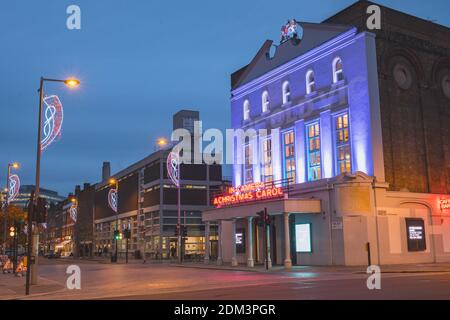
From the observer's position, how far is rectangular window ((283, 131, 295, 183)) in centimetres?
4453

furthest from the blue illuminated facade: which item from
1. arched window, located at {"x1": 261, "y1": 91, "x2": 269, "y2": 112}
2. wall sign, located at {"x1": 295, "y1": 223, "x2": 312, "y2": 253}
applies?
wall sign, located at {"x1": 295, "y1": 223, "x2": 312, "y2": 253}

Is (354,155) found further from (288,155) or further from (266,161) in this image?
(266,161)

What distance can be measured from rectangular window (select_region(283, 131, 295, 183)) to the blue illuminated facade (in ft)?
0.28

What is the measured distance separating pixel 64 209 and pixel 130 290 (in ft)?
479

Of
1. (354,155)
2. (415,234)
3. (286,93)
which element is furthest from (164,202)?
Result: (415,234)

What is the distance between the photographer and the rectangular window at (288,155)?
4453 centimetres

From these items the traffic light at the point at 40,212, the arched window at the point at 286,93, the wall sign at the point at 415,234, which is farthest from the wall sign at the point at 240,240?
the traffic light at the point at 40,212

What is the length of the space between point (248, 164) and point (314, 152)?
9.92 m

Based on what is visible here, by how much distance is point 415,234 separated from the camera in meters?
38.7

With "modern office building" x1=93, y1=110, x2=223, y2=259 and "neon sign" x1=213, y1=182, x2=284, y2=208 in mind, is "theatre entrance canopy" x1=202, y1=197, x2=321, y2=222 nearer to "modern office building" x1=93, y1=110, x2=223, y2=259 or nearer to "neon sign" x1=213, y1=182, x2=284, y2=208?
"neon sign" x1=213, y1=182, x2=284, y2=208

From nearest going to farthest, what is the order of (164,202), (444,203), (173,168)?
(444,203)
(173,168)
(164,202)

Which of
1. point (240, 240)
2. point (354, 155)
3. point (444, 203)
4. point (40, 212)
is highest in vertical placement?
point (354, 155)


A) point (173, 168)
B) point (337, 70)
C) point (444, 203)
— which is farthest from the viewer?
point (173, 168)
